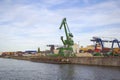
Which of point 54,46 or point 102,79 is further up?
point 54,46

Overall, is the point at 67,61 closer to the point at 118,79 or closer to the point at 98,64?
the point at 98,64

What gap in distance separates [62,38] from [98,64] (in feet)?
104

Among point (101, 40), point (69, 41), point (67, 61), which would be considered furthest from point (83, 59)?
point (101, 40)

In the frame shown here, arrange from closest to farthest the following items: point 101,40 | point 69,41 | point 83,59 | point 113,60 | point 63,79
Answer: point 63,79 → point 113,60 → point 83,59 → point 69,41 → point 101,40

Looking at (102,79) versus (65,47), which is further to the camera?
(65,47)

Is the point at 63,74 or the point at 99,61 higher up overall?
the point at 99,61

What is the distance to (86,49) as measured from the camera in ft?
481

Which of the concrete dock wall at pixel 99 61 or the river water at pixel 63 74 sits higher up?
the concrete dock wall at pixel 99 61

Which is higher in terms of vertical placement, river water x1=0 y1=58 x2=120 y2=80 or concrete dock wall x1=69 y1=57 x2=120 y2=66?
concrete dock wall x1=69 y1=57 x2=120 y2=66

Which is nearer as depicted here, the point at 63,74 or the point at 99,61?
the point at 63,74

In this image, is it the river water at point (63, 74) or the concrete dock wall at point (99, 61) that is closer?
the river water at point (63, 74)

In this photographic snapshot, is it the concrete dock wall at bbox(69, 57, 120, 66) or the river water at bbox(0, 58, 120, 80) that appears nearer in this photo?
the river water at bbox(0, 58, 120, 80)

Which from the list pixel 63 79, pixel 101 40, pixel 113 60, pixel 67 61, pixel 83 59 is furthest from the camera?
pixel 101 40

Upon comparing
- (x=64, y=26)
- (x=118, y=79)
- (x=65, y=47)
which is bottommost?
(x=118, y=79)
